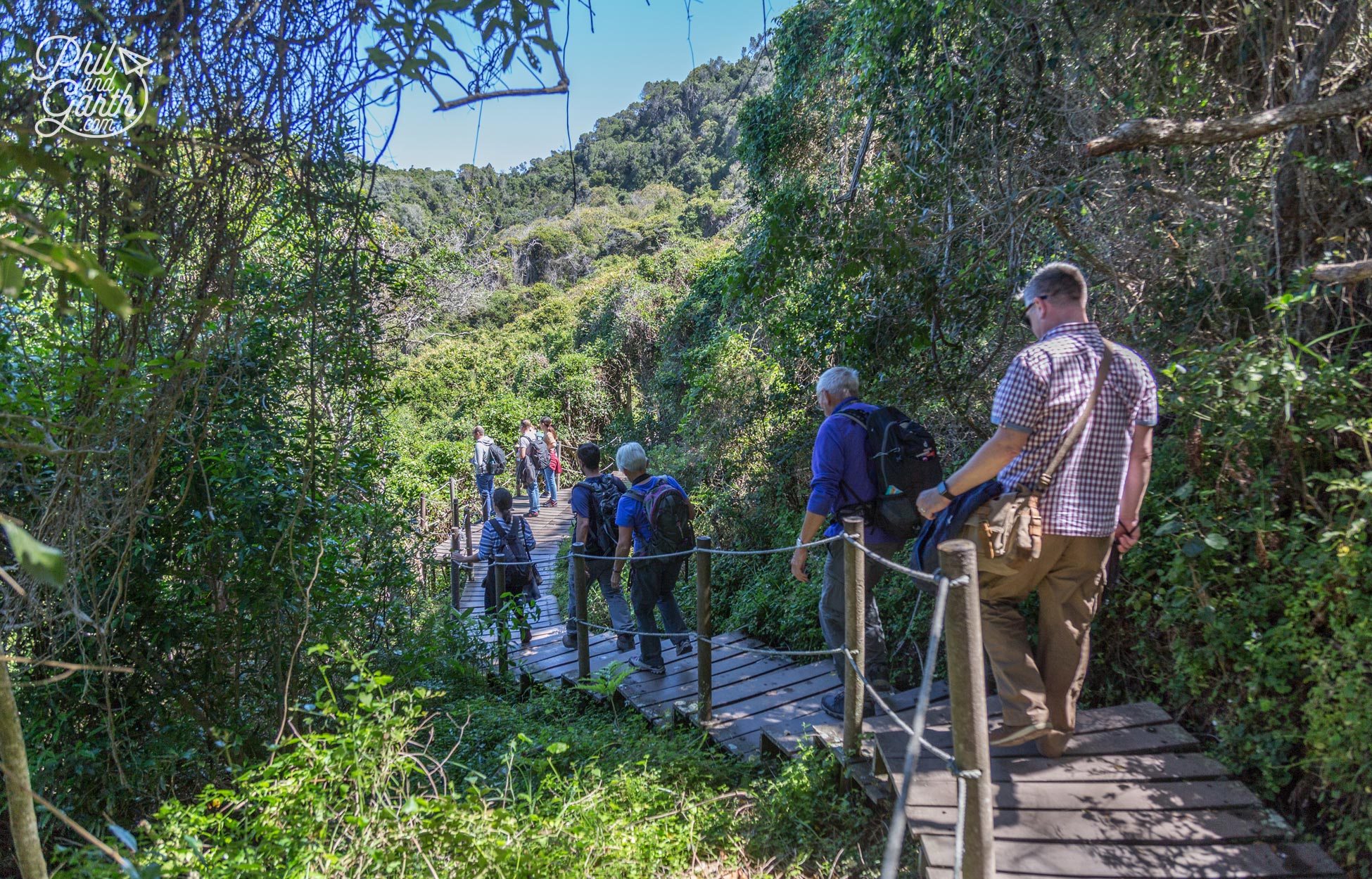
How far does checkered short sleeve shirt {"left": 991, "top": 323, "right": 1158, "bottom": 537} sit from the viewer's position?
266cm

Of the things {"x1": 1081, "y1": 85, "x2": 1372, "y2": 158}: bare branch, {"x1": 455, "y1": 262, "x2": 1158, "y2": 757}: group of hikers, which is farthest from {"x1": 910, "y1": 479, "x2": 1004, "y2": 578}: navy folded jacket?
{"x1": 1081, "y1": 85, "x2": 1372, "y2": 158}: bare branch

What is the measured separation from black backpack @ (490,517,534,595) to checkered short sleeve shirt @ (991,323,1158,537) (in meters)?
5.02

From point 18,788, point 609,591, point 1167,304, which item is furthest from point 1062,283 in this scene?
point 609,591

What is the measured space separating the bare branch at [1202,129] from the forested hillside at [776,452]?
0.09 ft

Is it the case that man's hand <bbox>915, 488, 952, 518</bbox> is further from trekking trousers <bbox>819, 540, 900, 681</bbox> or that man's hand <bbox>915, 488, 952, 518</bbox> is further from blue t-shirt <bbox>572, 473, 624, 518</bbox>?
blue t-shirt <bbox>572, 473, 624, 518</bbox>

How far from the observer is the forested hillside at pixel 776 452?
2.58m

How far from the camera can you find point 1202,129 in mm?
3430

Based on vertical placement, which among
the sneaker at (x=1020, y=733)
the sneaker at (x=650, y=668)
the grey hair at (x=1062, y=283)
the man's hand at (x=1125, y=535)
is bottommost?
the sneaker at (x=650, y=668)

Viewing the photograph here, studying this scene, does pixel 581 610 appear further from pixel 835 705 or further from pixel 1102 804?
pixel 1102 804

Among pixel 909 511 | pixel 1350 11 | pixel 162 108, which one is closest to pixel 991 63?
pixel 1350 11

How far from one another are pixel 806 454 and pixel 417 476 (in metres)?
10.2

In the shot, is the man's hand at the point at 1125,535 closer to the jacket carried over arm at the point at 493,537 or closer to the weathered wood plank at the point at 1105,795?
the weathered wood plank at the point at 1105,795

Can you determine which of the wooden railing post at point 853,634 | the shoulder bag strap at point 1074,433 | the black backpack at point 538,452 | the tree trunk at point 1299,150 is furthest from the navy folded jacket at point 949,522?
the black backpack at point 538,452

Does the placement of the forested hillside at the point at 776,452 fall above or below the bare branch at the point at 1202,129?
below
